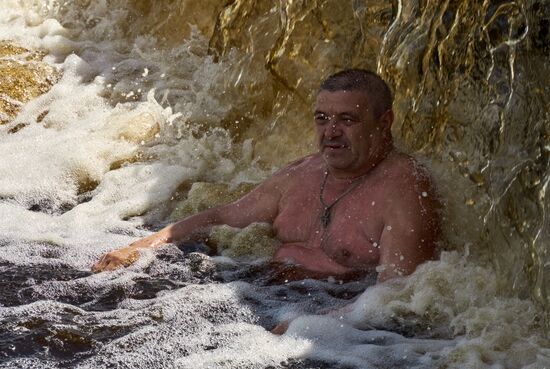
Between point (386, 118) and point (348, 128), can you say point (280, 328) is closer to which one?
point (348, 128)

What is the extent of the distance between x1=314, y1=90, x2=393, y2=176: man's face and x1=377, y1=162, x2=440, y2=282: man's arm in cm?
Answer: 29

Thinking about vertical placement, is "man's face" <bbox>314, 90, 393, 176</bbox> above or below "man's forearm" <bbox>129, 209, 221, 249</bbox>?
above

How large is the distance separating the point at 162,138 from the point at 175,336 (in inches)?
137

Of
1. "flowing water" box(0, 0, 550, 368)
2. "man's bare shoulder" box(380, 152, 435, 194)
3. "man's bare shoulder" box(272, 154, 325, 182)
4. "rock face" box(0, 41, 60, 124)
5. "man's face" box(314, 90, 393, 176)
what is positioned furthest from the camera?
"rock face" box(0, 41, 60, 124)

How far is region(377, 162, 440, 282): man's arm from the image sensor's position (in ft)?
19.9

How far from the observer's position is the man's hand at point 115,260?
6625 millimetres

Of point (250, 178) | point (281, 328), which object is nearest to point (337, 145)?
point (281, 328)

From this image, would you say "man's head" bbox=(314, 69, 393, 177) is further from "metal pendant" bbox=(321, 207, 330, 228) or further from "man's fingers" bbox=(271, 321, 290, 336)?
"man's fingers" bbox=(271, 321, 290, 336)

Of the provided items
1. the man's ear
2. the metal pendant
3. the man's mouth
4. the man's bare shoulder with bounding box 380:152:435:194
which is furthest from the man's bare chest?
the man's ear

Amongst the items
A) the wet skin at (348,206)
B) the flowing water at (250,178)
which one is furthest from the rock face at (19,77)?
the wet skin at (348,206)

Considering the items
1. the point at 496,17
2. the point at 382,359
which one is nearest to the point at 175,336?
the point at 382,359

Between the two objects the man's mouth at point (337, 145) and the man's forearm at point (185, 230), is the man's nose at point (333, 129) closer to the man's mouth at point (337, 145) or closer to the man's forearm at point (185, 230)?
the man's mouth at point (337, 145)

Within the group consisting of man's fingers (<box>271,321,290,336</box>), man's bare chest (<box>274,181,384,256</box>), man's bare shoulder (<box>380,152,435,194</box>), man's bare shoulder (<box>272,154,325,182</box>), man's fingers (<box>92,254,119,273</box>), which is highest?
man's bare shoulder (<box>272,154,325,182</box>)

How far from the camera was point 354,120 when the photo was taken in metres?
6.56
